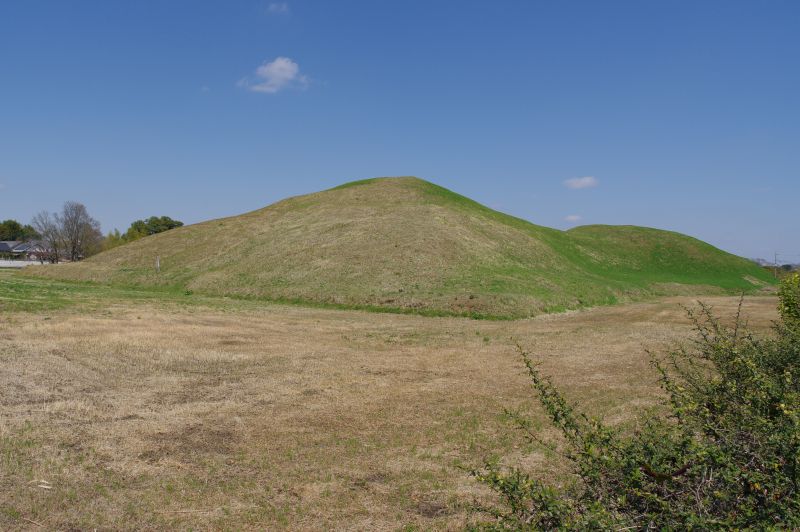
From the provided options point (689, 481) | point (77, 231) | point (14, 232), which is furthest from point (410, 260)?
point (14, 232)

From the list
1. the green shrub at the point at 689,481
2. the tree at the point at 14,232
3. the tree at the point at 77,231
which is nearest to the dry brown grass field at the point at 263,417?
the green shrub at the point at 689,481

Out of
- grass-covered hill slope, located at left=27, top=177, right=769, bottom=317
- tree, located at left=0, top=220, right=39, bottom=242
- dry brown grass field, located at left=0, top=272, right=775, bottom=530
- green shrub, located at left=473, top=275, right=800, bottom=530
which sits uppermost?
tree, located at left=0, top=220, right=39, bottom=242

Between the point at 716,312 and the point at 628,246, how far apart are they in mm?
51872

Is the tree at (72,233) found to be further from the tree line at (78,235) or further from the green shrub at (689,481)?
the green shrub at (689,481)

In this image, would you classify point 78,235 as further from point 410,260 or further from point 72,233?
point 410,260

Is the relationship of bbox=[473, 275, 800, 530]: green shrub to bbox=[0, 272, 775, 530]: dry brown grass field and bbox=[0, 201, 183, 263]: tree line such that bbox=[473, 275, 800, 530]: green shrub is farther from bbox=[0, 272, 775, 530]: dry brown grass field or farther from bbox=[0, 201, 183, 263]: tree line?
bbox=[0, 201, 183, 263]: tree line

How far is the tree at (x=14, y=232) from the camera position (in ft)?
599

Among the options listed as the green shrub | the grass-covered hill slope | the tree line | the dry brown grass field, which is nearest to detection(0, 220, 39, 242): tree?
the tree line

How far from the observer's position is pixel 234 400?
572 inches

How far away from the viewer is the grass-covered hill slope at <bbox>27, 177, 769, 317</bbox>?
44.2m

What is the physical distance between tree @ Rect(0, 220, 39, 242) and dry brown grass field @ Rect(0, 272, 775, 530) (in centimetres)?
19858

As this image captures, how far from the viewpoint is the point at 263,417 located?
1314 cm

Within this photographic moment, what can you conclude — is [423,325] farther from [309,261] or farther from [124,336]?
[309,261]

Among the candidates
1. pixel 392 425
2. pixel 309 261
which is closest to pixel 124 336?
pixel 392 425
